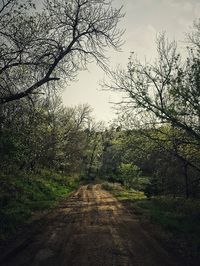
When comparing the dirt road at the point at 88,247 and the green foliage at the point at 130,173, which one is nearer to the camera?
the dirt road at the point at 88,247

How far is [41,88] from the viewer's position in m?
18.7

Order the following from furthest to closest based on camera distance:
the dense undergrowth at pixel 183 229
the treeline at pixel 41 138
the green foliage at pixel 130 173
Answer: the green foliage at pixel 130 173, the treeline at pixel 41 138, the dense undergrowth at pixel 183 229

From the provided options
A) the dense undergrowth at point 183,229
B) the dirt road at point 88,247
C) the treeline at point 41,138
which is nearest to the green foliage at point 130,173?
the treeline at point 41,138

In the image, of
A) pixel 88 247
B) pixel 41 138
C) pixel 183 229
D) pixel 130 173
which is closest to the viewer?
pixel 88 247

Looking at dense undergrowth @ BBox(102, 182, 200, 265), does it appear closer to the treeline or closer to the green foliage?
the treeline

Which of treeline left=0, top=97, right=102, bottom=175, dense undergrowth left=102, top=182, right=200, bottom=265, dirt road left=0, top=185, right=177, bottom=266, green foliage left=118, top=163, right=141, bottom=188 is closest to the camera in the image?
dirt road left=0, top=185, right=177, bottom=266

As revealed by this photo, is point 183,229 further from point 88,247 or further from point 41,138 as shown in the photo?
point 41,138

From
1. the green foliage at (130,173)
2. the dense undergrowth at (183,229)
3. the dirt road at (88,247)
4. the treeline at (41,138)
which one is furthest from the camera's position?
the green foliage at (130,173)

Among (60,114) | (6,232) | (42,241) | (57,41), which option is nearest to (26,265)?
(42,241)

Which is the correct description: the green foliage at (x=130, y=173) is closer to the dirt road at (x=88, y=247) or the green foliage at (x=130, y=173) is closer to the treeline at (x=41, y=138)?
the treeline at (x=41, y=138)

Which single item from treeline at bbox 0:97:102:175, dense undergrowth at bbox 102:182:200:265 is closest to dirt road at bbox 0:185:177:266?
dense undergrowth at bbox 102:182:200:265

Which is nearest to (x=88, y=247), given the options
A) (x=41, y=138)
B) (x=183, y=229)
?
(x=183, y=229)

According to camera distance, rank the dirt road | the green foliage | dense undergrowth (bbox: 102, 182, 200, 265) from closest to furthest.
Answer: the dirt road
dense undergrowth (bbox: 102, 182, 200, 265)
the green foliage

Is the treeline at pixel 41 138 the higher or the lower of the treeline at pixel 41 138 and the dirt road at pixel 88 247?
the higher
